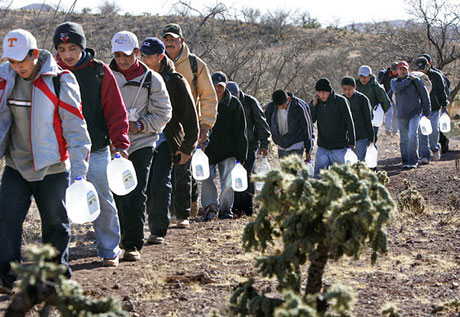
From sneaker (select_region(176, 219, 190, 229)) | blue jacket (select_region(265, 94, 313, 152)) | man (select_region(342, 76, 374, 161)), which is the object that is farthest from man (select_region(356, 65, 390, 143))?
sneaker (select_region(176, 219, 190, 229))

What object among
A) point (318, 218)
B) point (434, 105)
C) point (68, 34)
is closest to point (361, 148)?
point (434, 105)

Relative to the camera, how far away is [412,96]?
41.6 ft

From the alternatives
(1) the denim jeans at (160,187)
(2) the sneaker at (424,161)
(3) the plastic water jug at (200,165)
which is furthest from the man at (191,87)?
(2) the sneaker at (424,161)

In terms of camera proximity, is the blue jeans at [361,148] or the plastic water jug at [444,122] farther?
the plastic water jug at [444,122]

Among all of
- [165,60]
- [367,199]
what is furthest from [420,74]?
[367,199]

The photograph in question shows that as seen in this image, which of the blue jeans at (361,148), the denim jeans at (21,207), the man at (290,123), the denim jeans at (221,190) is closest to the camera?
the denim jeans at (21,207)

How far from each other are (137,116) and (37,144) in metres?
1.66

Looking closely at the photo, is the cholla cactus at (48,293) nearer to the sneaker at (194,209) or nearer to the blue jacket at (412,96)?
the sneaker at (194,209)

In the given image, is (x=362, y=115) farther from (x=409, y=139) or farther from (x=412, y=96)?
(x=409, y=139)

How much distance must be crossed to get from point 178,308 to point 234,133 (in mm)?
4664

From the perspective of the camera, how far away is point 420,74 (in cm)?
1308

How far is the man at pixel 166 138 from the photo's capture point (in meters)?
6.79

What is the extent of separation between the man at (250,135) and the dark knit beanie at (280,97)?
0.27 m

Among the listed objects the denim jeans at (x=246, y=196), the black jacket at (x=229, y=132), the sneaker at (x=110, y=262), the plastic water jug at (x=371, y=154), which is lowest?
the sneaker at (x=110, y=262)
